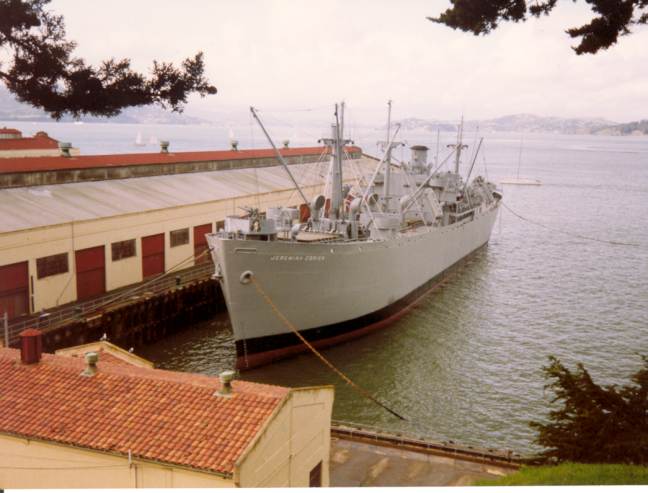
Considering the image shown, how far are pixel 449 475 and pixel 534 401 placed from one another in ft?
16.9

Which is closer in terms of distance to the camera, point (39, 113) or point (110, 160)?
point (39, 113)

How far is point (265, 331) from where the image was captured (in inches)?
558

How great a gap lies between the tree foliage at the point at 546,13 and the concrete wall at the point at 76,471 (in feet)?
20.0

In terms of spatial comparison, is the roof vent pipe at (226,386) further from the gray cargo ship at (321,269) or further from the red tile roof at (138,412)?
the gray cargo ship at (321,269)

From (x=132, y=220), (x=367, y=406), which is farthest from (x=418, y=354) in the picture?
(x=132, y=220)

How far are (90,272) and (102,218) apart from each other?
1.31 metres

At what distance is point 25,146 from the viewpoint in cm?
2089

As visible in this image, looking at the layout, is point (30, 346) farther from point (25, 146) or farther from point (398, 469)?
point (25, 146)

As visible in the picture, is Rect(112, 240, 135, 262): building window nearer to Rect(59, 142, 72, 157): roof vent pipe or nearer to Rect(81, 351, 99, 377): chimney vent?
Rect(59, 142, 72, 157): roof vent pipe

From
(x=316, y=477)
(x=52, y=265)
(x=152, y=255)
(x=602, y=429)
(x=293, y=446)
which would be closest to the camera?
(x=602, y=429)

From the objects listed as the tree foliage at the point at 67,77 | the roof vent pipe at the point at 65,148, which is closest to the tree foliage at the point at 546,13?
the tree foliage at the point at 67,77

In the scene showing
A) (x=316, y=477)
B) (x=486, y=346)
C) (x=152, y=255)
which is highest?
(x=152, y=255)

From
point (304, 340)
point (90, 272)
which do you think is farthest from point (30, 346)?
point (90, 272)

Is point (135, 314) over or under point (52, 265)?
under
